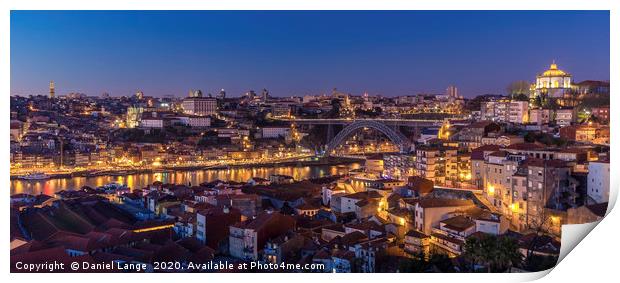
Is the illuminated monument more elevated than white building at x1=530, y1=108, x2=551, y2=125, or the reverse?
the illuminated monument

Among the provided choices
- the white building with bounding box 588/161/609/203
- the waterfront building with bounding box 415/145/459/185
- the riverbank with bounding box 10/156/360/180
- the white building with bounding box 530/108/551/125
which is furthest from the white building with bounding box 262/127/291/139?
the white building with bounding box 588/161/609/203

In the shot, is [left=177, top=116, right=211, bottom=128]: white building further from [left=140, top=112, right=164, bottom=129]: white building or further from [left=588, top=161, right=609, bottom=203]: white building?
[left=588, top=161, right=609, bottom=203]: white building

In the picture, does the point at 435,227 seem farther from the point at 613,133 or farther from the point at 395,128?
the point at 395,128

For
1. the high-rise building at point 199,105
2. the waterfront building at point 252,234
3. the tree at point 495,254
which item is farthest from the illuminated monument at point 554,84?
the high-rise building at point 199,105

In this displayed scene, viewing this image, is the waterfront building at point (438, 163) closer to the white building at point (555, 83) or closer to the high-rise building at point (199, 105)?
the white building at point (555, 83)

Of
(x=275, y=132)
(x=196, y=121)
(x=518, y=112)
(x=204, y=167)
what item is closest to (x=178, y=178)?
(x=204, y=167)
